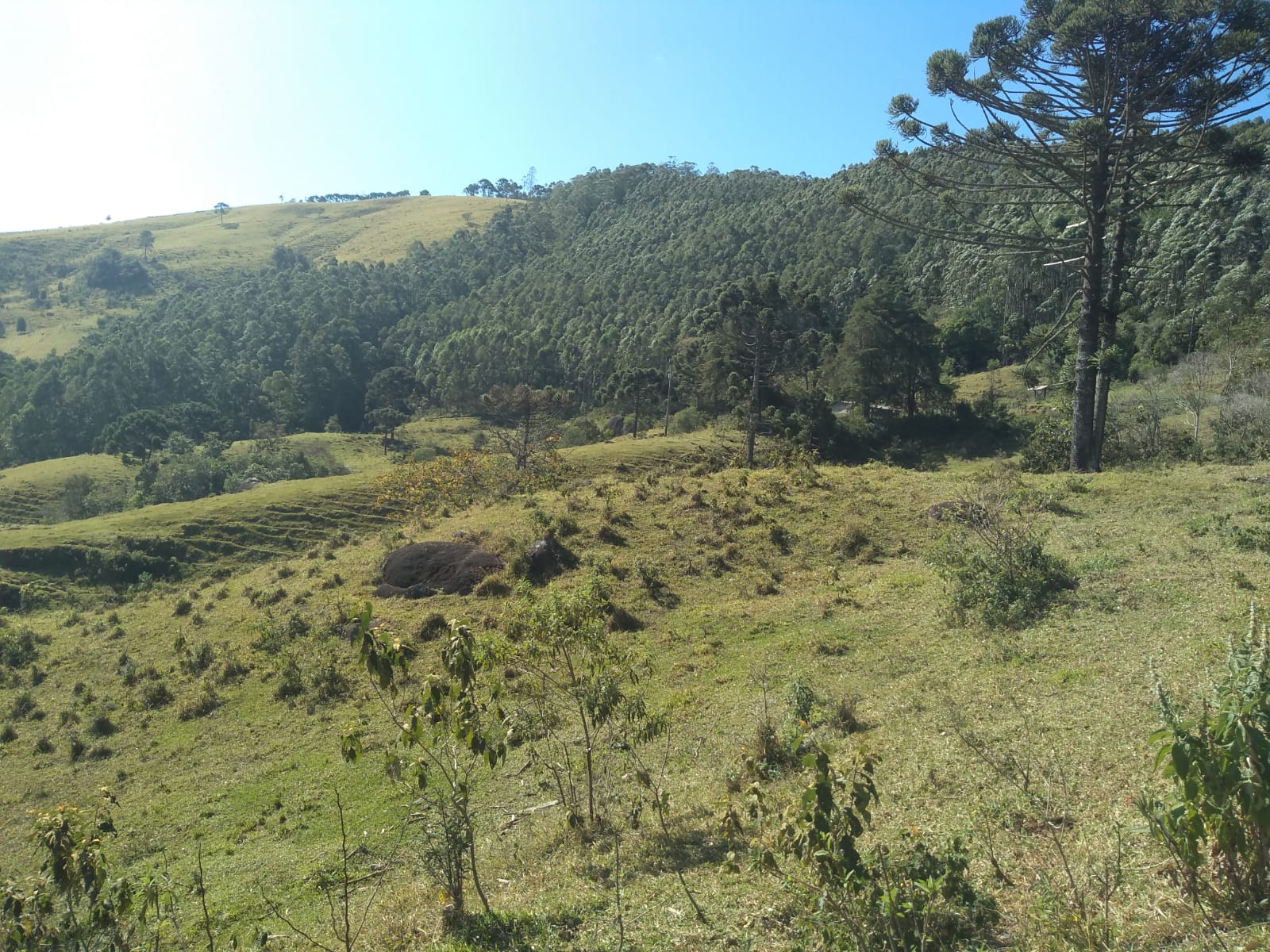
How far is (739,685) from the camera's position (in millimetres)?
12422

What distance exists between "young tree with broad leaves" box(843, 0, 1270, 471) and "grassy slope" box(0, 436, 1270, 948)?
17.3 feet

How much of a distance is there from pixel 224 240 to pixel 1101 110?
166172mm

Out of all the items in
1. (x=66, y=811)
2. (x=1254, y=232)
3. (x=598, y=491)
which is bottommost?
(x=598, y=491)

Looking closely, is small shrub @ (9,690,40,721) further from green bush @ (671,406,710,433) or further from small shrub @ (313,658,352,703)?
green bush @ (671,406,710,433)

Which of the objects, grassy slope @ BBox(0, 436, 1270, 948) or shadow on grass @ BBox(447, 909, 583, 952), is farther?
grassy slope @ BBox(0, 436, 1270, 948)

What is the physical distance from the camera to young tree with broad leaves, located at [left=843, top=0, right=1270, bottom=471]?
1653cm

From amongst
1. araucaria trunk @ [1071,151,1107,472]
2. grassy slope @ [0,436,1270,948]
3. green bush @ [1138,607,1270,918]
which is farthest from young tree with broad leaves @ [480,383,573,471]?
green bush @ [1138,607,1270,918]

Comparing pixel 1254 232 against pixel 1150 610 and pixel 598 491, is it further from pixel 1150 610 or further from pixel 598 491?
pixel 1150 610

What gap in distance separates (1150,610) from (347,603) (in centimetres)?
1811

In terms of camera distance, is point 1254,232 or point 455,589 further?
point 1254,232

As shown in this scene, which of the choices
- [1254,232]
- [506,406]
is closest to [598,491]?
[506,406]

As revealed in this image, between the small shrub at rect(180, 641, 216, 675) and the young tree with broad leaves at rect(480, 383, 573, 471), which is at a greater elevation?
the young tree with broad leaves at rect(480, 383, 573, 471)

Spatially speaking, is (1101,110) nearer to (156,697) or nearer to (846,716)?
(846,716)

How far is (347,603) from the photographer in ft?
67.5
